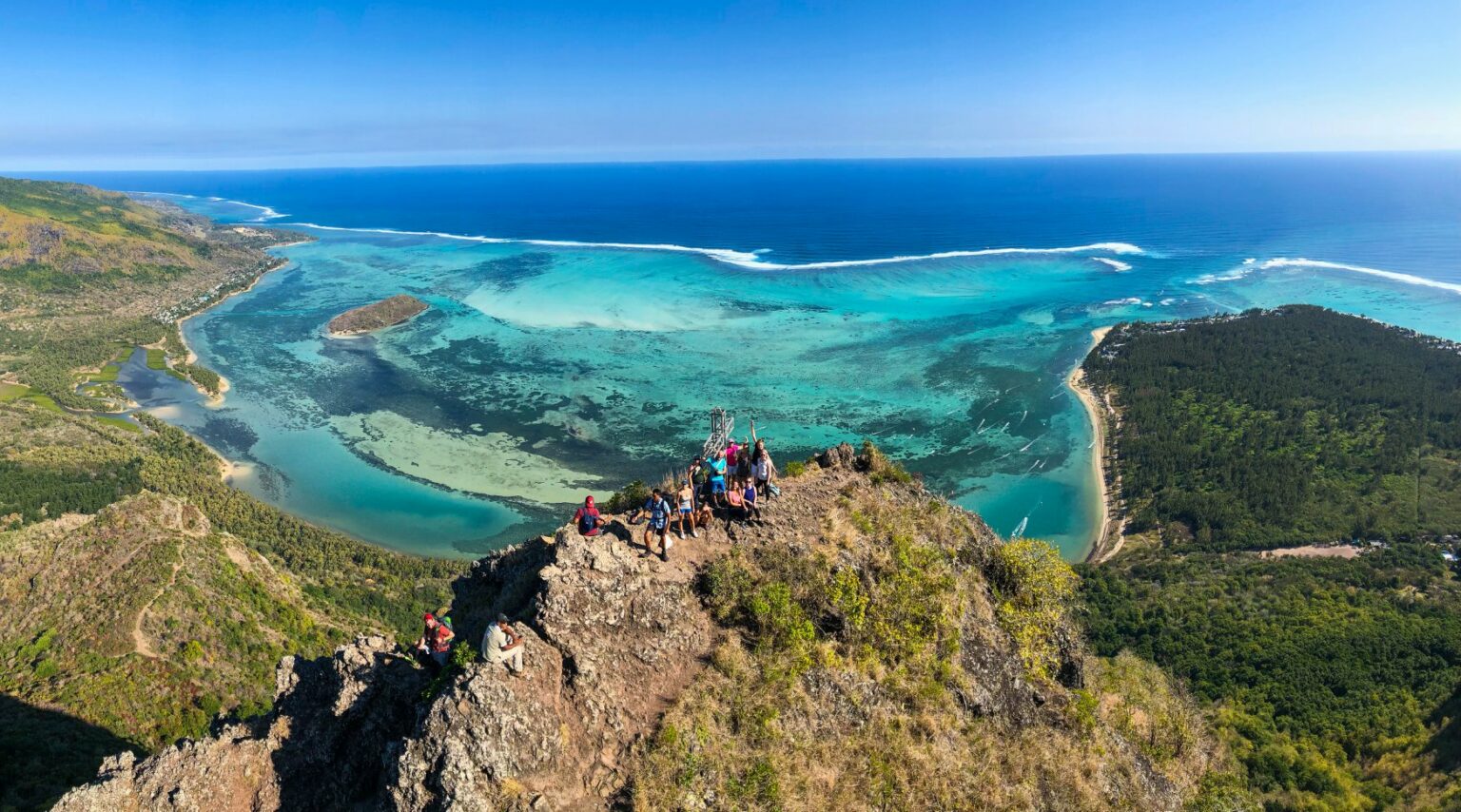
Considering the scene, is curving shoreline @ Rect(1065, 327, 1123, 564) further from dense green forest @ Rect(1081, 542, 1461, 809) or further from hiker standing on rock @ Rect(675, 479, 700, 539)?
hiker standing on rock @ Rect(675, 479, 700, 539)

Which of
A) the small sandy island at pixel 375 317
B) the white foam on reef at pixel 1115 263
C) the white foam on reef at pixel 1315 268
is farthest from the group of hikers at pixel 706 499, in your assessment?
the white foam on reef at pixel 1115 263

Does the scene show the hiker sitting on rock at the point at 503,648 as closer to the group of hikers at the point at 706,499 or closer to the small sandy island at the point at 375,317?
the group of hikers at the point at 706,499

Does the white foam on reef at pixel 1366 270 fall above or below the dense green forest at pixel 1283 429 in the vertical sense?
above

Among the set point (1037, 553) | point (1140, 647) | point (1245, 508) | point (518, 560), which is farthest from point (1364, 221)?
point (518, 560)

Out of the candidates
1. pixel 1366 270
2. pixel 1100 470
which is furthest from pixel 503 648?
pixel 1366 270

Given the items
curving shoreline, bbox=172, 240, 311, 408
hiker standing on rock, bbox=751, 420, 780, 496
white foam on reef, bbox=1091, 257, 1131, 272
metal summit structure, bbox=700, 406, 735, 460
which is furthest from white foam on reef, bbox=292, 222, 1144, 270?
hiker standing on rock, bbox=751, 420, 780, 496

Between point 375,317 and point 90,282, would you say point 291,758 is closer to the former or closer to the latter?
point 375,317
